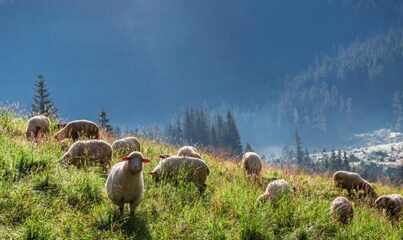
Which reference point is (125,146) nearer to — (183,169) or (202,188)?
(183,169)

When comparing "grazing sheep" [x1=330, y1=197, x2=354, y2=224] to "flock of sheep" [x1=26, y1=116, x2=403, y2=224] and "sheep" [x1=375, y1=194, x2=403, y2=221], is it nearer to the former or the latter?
"flock of sheep" [x1=26, y1=116, x2=403, y2=224]

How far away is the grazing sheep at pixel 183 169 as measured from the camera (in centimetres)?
1425

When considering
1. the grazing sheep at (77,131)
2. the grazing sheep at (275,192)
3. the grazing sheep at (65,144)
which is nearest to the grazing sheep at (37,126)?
the grazing sheep at (77,131)

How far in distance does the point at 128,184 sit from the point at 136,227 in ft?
3.07

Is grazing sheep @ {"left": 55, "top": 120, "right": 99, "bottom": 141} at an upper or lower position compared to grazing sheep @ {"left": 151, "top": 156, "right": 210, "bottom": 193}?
upper

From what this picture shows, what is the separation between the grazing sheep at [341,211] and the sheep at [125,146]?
22.4 feet

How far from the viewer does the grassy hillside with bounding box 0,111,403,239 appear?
10305 mm

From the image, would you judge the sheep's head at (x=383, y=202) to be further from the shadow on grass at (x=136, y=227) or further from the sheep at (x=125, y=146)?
the shadow on grass at (x=136, y=227)

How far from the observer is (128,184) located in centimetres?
1100

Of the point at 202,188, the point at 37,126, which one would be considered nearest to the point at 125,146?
the point at 37,126

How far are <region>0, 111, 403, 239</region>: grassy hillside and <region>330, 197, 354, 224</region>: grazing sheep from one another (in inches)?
9.7

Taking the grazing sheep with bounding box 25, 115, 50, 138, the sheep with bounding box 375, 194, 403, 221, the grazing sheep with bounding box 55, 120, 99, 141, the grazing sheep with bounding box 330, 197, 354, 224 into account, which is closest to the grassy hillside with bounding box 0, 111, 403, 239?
the grazing sheep with bounding box 330, 197, 354, 224

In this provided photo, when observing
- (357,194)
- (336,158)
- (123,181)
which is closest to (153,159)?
(123,181)

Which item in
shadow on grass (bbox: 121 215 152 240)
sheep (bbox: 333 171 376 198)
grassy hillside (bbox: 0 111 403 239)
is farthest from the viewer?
sheep (bbox: 333 171 376 198)
